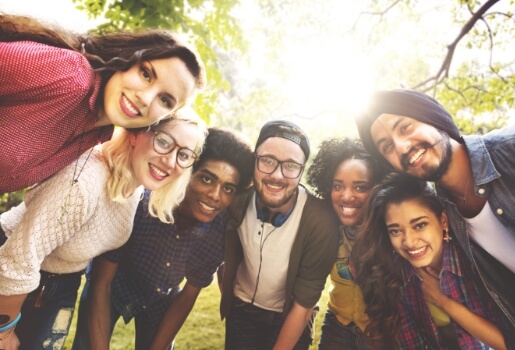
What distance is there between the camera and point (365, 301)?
2.86 m

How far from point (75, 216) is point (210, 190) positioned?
105cm

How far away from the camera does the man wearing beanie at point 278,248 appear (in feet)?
9.18

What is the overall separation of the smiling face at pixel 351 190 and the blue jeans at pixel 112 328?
75.0 inches

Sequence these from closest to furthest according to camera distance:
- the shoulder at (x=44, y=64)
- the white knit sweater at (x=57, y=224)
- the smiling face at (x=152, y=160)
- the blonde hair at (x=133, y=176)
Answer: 1. the shoulder at (x=44, y=64)
2. the white knit sweater at (x=57, y=224)
3. the blonde hair at (x=133, y=176)
4. the smiling face at (x=152, y=160)

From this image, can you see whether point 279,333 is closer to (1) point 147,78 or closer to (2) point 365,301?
(2) point 365,301

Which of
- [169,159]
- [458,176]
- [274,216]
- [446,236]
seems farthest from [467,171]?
[169,159]

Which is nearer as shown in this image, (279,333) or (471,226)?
(471,226)

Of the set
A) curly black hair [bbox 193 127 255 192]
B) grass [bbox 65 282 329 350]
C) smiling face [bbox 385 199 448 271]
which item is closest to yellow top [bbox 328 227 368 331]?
smiling face [bbox 385 199 448 271]

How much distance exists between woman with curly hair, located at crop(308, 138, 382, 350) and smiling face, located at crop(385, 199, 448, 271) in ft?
0.95

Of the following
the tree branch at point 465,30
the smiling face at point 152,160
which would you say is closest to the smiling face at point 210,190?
the smiling face at point 152,160

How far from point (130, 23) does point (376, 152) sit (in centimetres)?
237

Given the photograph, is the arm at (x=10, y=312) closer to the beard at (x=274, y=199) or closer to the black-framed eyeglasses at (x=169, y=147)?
the black-framed eyeglasses at (x=169, y=147)

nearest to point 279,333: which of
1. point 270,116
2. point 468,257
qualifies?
point 468,257

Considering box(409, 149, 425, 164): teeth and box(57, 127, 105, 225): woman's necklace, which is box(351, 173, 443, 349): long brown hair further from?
box(57, 127, 105, 225): woman's necklace
